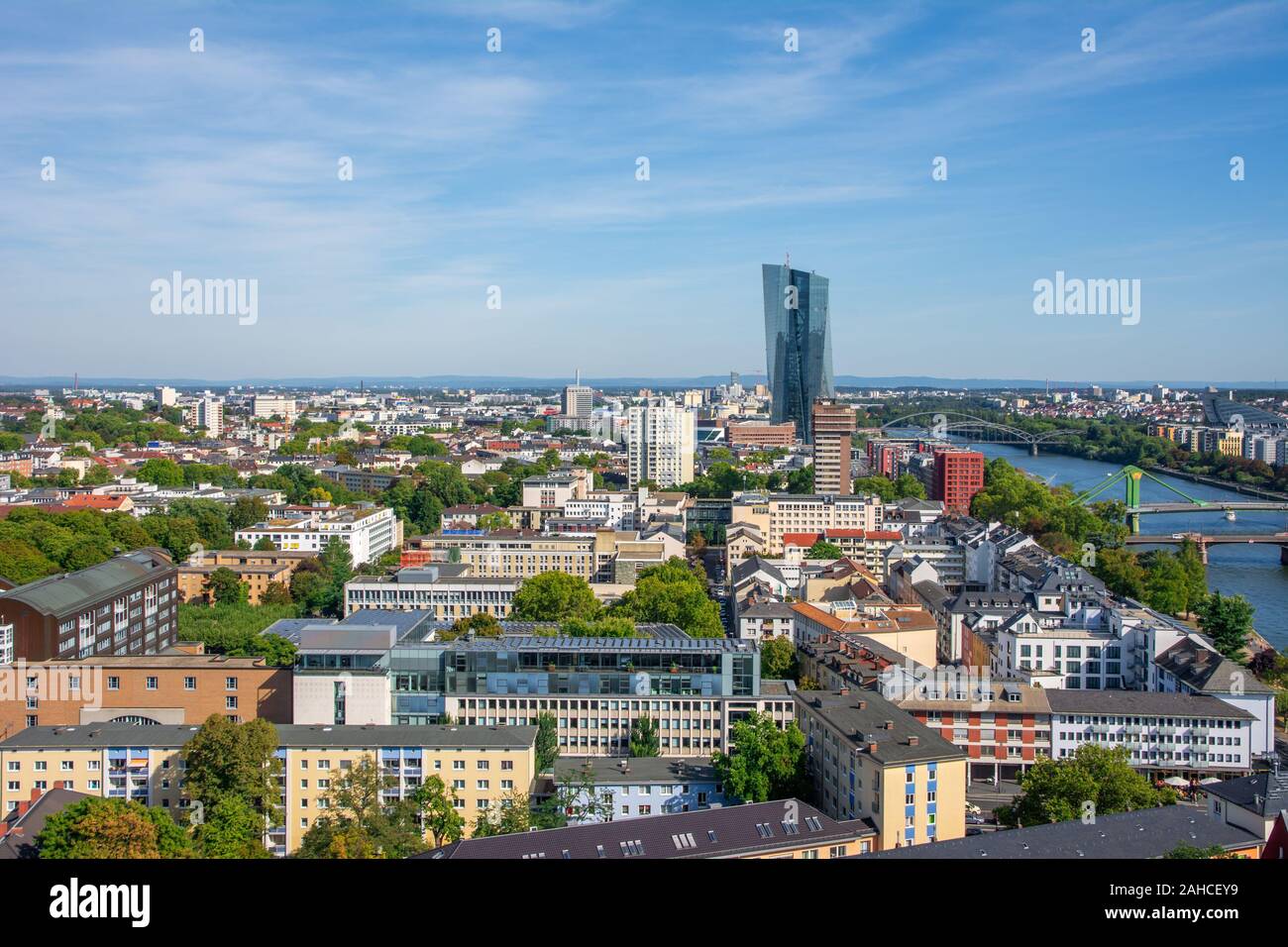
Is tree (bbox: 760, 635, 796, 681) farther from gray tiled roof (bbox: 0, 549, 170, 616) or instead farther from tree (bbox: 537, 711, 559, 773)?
gray tiled roof (bbox: 0, 549, 170, 616)

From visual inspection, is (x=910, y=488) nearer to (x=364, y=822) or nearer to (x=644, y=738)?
(x=644, y=738)

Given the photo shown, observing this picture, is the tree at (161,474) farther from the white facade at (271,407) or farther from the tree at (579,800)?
the white facade at (271,407)

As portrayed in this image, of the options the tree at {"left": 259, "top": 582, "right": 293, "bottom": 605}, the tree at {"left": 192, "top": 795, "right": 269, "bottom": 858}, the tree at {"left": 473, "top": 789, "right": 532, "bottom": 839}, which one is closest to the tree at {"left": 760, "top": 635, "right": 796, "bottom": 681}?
the tree at {"left": 473, "top": 789, "right": 532, "bottom": 839}

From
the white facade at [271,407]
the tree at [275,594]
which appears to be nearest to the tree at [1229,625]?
the tree at [275,594]

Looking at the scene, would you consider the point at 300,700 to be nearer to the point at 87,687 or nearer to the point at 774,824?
the point at 87,687

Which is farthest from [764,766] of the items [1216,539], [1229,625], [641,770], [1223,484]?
[1223,484]
